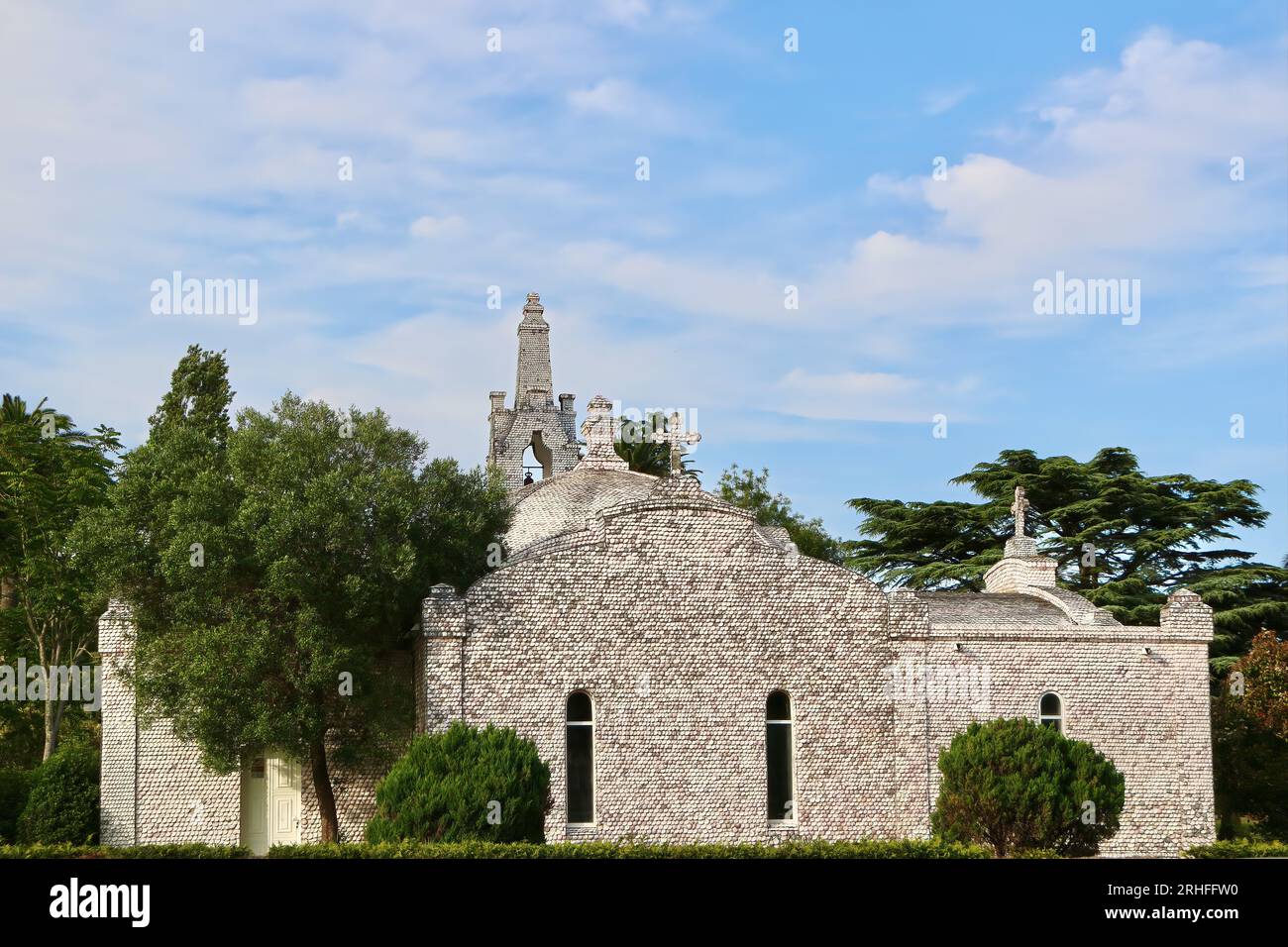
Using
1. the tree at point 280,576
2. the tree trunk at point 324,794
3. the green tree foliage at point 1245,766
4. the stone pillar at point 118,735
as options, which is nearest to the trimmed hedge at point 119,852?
the tree at point 280,576

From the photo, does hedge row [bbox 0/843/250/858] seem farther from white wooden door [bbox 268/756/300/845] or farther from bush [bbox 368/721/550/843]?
white wooden door [bbox 268/756/300/845]

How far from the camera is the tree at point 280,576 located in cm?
3033

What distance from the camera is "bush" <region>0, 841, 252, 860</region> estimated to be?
2417cm

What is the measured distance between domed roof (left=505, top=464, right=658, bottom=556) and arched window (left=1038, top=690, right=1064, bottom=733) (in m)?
9.96

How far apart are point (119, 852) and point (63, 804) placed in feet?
26.7

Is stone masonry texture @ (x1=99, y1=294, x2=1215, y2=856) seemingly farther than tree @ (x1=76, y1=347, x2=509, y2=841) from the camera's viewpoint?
Yes

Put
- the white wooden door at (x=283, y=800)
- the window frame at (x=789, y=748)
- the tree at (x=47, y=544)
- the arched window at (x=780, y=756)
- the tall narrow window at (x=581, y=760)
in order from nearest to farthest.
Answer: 1. the tall narrow window at (x=581, y=760)
2. the window frame at (x=789, y=748)
3. the arched window at (x=780, y=756)
4. the white wooden door at (x=283, y=800)
5. the tree at (x=47, y=544)

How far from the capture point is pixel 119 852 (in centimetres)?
2511

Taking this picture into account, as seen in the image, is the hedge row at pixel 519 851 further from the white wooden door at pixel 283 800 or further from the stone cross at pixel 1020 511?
the stone cross at pixel 1020 511

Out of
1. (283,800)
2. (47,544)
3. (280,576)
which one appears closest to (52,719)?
(47,544)

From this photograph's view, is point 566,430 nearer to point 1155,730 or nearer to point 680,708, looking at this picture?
point 680,708

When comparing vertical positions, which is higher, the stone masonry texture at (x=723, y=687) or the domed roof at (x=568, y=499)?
the domed roof at (x=568, y=499)

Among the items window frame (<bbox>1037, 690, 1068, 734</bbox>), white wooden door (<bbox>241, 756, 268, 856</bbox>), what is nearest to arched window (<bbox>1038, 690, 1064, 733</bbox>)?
window frame (<bbox>1037, 690, 1068, 734</bbox>)

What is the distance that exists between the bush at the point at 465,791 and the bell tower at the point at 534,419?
→ 794 inches
